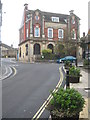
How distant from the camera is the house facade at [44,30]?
5497cm

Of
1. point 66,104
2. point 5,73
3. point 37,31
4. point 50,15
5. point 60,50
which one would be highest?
point 50,15

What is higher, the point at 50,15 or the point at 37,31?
the point at 50,15

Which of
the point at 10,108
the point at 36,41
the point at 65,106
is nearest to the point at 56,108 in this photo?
the point at 65,106

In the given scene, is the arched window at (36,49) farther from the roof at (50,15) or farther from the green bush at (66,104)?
the green bush at (66,104)

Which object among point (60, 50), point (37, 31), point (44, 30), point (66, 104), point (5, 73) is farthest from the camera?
point (44, 30)

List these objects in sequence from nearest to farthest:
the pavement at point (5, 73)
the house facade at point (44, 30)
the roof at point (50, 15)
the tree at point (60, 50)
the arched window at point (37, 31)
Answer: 1. the pavement at point (5, 73)
2. the tree at point (60, 50)
3. the house facade at point (44, 30)
4. the arched window at point (37, 31)
5. the roof at point (50, 15)

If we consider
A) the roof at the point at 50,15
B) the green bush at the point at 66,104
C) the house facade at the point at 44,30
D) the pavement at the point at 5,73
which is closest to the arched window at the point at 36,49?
the house facade at the point at 44,30

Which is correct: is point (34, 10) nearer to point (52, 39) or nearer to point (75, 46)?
point (52, 39)

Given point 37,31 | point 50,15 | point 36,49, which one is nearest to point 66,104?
point 36,49

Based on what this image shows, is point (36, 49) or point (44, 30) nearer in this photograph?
point (36, 49)

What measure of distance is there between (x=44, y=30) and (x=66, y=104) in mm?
52369

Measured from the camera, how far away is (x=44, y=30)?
187 feet

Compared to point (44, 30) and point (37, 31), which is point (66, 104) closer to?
point (37, 31)

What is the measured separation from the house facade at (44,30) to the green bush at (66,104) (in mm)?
46969
